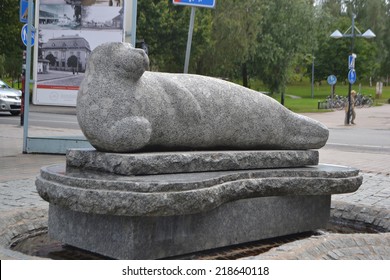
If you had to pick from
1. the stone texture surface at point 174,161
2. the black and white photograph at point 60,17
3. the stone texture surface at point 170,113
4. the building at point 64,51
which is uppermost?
the black and white photograph at point 60,17

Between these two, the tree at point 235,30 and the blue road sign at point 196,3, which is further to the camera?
the tree at point 235,30

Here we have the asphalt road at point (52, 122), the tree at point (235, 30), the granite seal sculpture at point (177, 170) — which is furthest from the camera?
the tree at point (235, 30)

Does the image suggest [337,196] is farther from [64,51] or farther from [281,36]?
[281,36]

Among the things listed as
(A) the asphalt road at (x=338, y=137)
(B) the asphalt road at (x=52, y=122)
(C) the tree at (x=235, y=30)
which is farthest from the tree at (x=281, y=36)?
(B) the asphalt road at (x=52, y=122)

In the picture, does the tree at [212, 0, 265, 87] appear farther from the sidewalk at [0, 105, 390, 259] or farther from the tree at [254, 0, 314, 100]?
the sidewalk at [0, 105, 390, 259]

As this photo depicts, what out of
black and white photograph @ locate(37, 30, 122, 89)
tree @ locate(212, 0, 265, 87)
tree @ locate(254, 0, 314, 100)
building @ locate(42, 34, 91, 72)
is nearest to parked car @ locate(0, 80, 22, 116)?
tree @ locate(212, 0, 265, 87)

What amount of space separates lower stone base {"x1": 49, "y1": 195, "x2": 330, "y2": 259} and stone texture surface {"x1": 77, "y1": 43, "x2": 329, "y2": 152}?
1.89 feet

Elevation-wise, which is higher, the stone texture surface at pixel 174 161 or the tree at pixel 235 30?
the tree at pixel 235 30

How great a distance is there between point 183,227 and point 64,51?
7536 millimetres

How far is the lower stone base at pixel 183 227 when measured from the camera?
4207 millimetres

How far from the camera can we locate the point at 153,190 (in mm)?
4035

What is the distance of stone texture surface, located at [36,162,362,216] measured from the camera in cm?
400

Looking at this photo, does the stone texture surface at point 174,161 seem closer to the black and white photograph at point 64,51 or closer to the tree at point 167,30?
the black and white photograph at point 64,51

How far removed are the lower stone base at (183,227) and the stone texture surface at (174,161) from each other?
324mm
